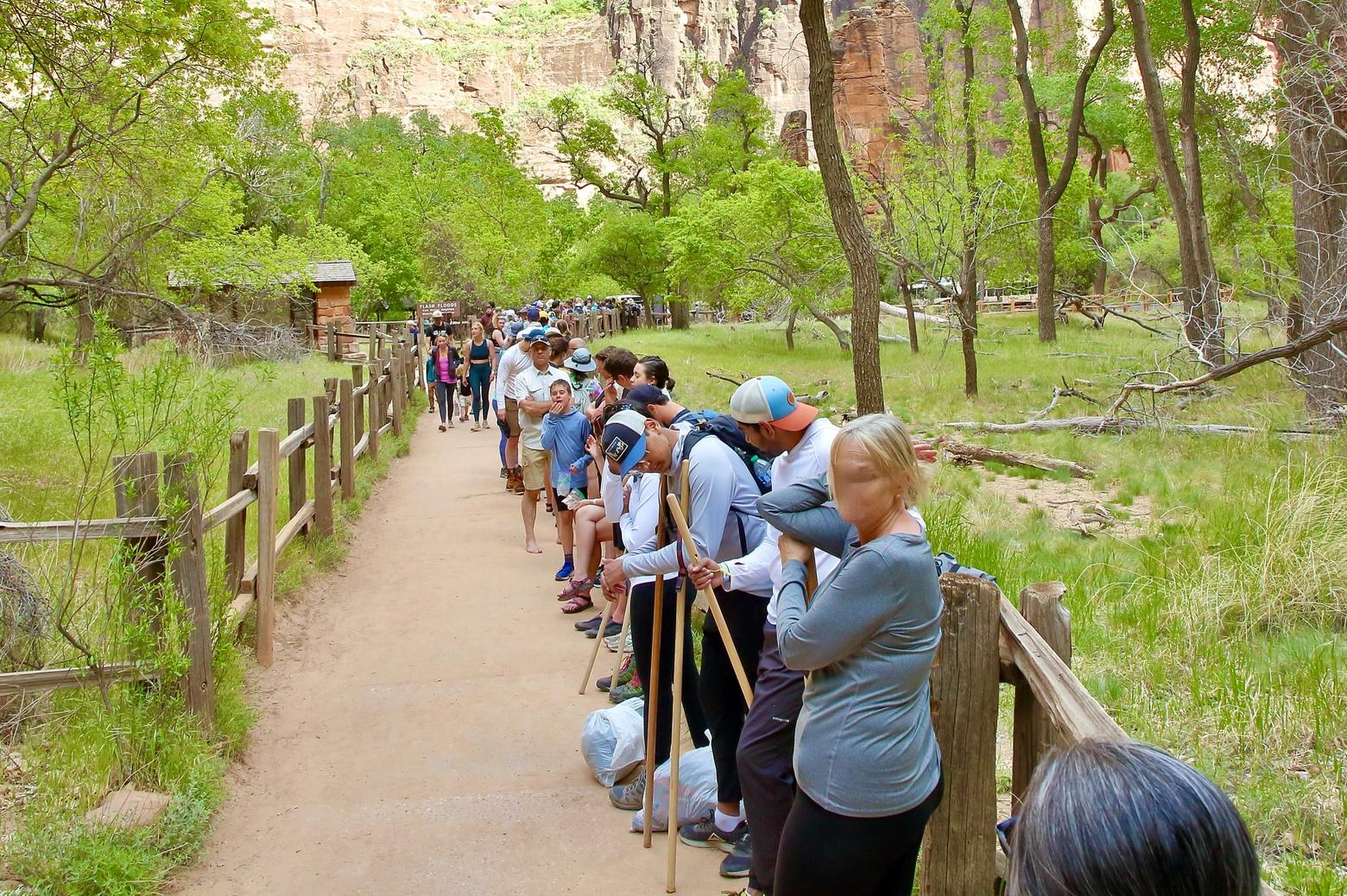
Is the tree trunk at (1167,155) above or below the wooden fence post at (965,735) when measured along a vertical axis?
above

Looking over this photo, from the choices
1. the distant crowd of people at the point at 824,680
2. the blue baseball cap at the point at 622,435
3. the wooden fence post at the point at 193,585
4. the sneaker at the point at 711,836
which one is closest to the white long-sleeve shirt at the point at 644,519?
the distant crowd of people at the point at 824,680

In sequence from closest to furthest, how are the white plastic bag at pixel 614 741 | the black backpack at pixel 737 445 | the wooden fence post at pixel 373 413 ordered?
1. the black backpack at pixel 737 445
2. the white plastic bag at pixel 614 741
3. the wooden fence post at pixel 373 413

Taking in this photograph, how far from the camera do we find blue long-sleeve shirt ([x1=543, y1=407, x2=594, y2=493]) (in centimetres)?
867

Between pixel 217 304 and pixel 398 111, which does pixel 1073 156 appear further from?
pixel 398 111

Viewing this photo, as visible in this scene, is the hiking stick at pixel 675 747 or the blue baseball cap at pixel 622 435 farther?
the blue baseball cap at pixel 622 435

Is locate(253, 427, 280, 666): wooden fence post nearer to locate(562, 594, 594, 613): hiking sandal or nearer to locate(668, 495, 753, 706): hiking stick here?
locate(562, 594, 594, 613): hiking sandal

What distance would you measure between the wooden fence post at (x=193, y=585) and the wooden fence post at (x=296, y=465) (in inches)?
139

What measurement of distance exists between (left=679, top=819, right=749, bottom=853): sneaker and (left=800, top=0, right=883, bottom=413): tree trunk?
16.5ft

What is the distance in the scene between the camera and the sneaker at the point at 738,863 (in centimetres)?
424

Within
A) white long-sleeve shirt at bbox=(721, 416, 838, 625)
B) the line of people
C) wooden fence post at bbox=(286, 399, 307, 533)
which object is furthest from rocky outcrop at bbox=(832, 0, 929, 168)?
white long-sleeve shirt at bbox=(721, 416, 838, 625)

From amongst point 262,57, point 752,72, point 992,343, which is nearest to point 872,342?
point 262,57

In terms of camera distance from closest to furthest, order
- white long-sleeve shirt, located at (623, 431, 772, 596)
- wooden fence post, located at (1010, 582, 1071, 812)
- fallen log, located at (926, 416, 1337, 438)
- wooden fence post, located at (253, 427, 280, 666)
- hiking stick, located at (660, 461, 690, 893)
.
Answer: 1. wooden fence post, located at (1010, 582, 1071, 812)
2. hiking stick, located at (660, 461, 690, 893)
3. white long-sleeve shirt, located at (623, 431, 772, 596)
4. wooden fence post, located at (253, 427, 280, 666)
5. fallen log, located at (926, 416, 1337, 438)

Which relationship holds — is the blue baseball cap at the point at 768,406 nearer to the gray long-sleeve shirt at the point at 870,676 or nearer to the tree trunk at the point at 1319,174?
the gray long-sleeve shirt at the point at 870,676

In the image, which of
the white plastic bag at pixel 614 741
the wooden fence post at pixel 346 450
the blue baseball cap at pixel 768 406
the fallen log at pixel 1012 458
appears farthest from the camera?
the wooden fence post at pixel 346 450
